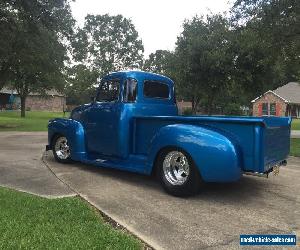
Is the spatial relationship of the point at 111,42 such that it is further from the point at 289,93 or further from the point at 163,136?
the point at 163,136

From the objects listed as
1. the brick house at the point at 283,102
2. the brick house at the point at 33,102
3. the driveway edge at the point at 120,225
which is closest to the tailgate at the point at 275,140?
the driveway edge at the point at 120,225

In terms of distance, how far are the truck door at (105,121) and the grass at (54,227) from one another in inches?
83.7

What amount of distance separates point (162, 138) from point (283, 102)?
59181 mm

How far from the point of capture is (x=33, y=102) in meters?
75.2

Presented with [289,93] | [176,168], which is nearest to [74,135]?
[176,168]

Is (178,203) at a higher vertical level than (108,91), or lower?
lower

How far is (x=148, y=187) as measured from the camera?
7.60 meters

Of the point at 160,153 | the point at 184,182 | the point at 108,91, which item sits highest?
the point at 108,91

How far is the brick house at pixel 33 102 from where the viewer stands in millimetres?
70412

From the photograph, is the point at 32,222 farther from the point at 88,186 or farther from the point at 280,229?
the point at 280,229

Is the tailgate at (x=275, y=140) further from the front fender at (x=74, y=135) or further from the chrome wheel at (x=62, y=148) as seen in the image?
the chrome wheel at (x=62, y=148)

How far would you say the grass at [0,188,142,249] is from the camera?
4520 mm

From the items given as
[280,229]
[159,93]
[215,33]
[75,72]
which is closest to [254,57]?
[215,33]

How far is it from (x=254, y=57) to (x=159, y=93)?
20.6 meters
